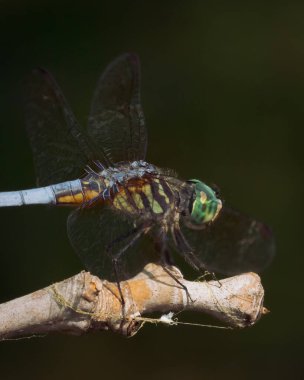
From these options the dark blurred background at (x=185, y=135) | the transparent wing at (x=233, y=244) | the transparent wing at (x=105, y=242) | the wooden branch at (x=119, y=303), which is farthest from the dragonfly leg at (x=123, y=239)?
the dark blurred background at (x=185, y=135)

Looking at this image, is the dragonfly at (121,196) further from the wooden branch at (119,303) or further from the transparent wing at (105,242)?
the wooden branch at (119,303)

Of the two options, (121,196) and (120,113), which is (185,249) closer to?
(121,196)

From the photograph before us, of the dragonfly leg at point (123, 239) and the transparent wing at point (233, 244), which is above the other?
the dragonfly leg at point (123, 239)

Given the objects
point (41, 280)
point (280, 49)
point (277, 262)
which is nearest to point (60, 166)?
point (41, 280)

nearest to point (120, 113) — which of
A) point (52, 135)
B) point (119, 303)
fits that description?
point (52, 135)

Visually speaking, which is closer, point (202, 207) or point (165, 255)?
point (165, 255)

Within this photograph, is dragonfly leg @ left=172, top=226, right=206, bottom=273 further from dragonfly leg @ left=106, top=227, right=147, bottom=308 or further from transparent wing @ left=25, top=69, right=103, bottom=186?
transparent wing @ left=25, top=69, right=103, bottom=186

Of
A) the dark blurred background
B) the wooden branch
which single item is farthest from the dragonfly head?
the dark blurred background

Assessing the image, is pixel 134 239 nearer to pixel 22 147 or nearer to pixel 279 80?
pixel 22 147
